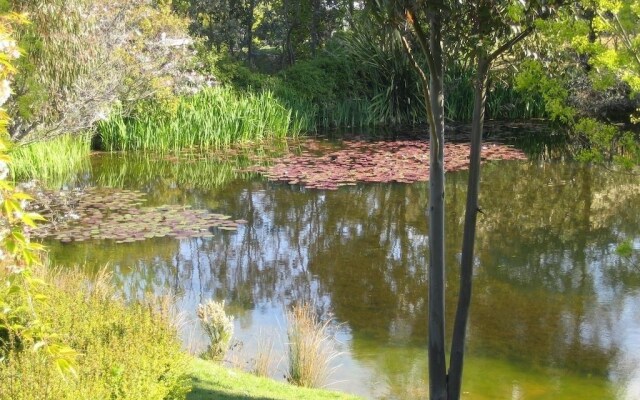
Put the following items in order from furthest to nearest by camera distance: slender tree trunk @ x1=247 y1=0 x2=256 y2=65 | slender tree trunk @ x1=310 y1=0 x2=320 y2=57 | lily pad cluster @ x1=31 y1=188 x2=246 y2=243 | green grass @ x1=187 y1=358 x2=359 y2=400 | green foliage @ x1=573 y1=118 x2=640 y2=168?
slender tree trunk @ x1=310 y1=0 x2=320 y2=57 → slender tree trunk @ x1=247 y1=0 x2=256 y2=65 → lily pad cluster @ x1=31 y1=188 x2=246 y2=243 → green grass @ x1=187 y1=358 x2=359 y2=400 → green foliage @ x1=573 y1=118 x2=640 y2=168

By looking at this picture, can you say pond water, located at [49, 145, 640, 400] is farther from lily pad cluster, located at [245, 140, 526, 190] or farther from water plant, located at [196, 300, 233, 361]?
lily pad cluster, located at [245, 140, 526, 190]

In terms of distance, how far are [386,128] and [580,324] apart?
13730mm

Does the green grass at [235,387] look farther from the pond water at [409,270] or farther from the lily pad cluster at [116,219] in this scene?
the lily pad cluster at [116,219]

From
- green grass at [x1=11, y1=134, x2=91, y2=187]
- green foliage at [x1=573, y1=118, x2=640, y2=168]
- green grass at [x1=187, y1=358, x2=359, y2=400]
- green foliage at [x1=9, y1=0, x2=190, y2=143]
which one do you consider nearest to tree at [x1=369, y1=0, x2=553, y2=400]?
green foliage at [x1=573, y1=118, x2=640, y2=168]

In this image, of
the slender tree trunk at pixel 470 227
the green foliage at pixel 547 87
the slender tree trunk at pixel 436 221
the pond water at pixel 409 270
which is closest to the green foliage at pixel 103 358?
the slender tree trunk at pixel 436 221

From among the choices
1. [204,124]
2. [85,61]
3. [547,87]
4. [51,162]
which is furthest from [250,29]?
[547,87]

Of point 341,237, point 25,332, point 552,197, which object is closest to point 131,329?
point 25,332

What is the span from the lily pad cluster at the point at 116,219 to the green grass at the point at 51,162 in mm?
1242

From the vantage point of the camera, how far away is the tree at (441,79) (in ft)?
15.8

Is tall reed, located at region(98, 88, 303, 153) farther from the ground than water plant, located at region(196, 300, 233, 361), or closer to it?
farther from the ground

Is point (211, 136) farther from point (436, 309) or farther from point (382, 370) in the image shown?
point (436, 309)

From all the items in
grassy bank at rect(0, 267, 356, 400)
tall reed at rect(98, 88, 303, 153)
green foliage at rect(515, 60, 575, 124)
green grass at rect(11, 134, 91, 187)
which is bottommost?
grassy bank at rect(0, 267, 356, 400)

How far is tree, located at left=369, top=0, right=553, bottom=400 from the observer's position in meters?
4.82

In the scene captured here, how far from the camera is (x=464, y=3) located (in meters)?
4.89
